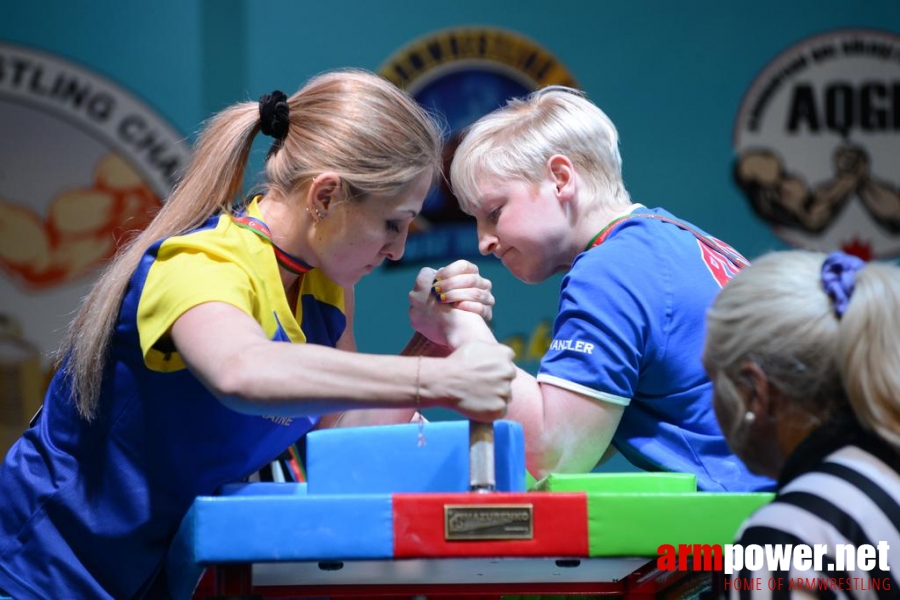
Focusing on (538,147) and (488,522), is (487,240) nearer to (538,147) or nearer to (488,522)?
(538,147)

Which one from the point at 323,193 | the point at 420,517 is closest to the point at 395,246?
the point at 323,193

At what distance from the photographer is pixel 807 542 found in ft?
4.43

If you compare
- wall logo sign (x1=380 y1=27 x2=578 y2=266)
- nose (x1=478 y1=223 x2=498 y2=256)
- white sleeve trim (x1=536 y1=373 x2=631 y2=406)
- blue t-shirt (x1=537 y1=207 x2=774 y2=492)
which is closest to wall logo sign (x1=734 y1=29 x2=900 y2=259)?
wall logo sign (x1=380 y1=27 x2=578 y2=266)

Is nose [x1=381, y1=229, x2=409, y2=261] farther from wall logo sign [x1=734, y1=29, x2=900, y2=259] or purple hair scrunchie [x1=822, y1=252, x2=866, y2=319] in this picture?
wall logo sign [x1=734, y1=29, x2=900, y2=259]

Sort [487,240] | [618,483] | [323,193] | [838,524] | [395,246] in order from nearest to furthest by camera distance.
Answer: [838,524] < [618,483] < [323,193] < [395,246] < [487,240]

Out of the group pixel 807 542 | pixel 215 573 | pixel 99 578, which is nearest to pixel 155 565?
pixel 99 578

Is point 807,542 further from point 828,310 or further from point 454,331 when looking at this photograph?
point 454,331

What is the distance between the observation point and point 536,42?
3977 millimetres

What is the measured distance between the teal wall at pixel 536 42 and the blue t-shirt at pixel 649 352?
186 cm

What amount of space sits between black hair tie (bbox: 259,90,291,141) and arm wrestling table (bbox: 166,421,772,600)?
0.61m

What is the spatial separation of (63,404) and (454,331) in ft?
2.05

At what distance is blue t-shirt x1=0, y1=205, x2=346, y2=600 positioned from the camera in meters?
1.77

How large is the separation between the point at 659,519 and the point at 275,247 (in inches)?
32.1

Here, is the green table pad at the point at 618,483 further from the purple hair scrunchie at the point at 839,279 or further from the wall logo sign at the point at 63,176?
the wall logo sign at the point at 63,176
